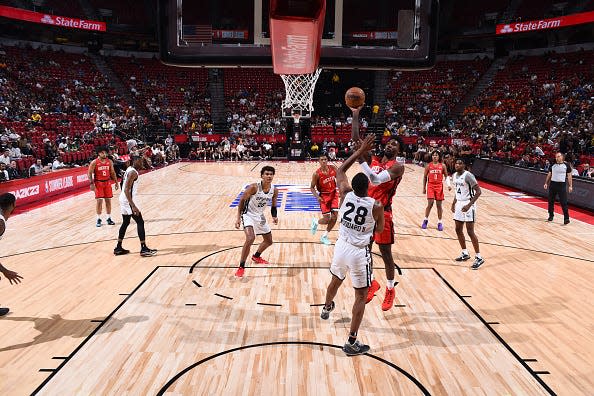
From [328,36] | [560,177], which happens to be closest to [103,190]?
[328,36]

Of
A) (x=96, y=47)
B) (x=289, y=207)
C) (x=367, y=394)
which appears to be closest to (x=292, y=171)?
(x=289, y=207)

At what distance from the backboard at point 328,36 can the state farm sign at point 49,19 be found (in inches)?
1013

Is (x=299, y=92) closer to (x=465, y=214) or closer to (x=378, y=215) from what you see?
(x=465, y=214)

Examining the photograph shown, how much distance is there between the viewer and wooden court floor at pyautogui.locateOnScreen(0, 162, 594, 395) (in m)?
4.17

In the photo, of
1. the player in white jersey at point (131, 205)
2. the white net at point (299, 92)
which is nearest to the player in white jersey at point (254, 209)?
the player in white jersey at point (131, 205)

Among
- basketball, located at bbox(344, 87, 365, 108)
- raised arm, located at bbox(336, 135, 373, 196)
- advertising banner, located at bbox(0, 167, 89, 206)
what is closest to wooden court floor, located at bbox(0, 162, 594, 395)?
raised arm, located at bbox(336, 135, 373, 196)

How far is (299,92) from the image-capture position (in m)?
18.4

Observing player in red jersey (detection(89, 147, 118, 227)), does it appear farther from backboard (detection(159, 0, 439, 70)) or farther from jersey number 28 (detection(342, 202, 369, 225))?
jersey number 28 (detection(342, 202, 369, 225))

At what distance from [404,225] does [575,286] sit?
4568 mm

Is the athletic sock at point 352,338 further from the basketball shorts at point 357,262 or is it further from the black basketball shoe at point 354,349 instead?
the basketball shorts at point 357,262

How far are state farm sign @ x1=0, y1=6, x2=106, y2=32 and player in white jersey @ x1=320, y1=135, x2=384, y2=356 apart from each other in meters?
30.7

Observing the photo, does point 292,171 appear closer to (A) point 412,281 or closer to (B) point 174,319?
(A) point 412,281

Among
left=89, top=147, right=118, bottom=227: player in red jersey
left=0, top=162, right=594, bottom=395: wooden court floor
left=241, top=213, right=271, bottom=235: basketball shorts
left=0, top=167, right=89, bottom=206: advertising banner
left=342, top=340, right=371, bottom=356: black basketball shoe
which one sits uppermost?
left=89, top=147, right=118, bottom=227: player in red jersey

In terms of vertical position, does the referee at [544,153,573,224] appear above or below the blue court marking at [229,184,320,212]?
above
